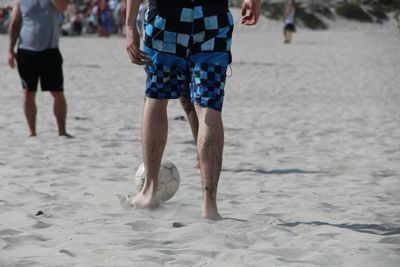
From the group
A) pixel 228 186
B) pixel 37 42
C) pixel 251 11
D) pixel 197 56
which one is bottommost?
pixel 228 186

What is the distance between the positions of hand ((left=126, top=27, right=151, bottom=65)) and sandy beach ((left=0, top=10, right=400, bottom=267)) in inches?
31.8

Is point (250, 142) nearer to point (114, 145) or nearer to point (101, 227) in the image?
point (114, 145)

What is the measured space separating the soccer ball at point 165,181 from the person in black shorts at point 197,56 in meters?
0.45

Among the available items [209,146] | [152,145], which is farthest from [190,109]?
[209,146]

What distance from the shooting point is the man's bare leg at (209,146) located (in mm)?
4555

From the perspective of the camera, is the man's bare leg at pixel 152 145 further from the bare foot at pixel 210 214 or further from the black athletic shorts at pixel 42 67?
the black athletic shorts at pixel 42 67

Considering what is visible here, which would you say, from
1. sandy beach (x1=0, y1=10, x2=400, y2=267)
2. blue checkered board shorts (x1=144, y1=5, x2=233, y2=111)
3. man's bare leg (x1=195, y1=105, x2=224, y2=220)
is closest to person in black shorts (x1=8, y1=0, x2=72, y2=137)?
sandy beach (x1=0, y1=10, x2=400, y2=267)

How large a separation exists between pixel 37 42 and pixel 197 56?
3.77 m

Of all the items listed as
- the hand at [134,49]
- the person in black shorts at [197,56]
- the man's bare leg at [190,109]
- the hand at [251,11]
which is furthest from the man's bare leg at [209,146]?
the man's bare leg at [190,109]

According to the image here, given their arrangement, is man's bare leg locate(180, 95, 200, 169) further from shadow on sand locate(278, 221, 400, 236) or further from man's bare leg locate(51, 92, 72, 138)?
man's bare leg locate(51, 92, 72, 138)

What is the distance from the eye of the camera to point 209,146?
4.56 m

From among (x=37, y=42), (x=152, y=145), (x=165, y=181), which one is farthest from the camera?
(x=37, y=42)

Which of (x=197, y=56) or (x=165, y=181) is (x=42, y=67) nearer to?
(x=165, y=181)

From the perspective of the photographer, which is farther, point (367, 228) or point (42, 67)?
point (42, 67)
